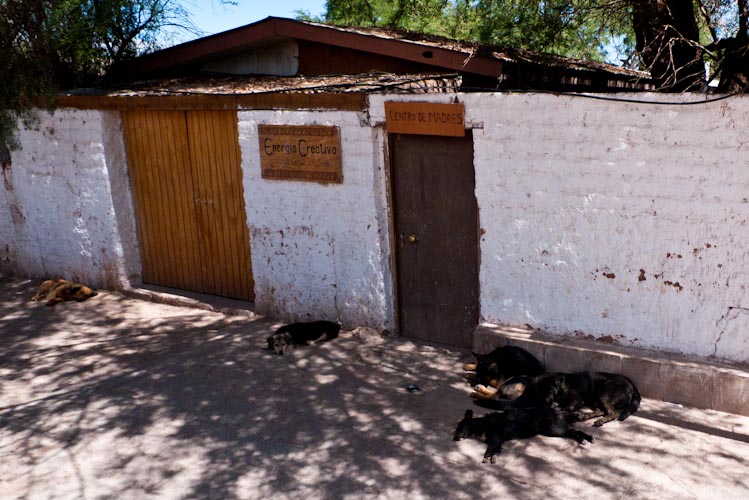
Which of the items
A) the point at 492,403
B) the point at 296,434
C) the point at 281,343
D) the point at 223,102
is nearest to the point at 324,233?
the point at 281,343

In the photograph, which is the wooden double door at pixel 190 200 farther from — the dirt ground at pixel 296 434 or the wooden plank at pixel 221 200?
the dirt ground at pixel 296 434

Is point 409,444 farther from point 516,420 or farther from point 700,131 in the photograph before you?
point 700,131

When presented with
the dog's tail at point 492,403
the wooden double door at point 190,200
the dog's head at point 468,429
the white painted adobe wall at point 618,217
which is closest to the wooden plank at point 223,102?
the wooden double door at point 190,200

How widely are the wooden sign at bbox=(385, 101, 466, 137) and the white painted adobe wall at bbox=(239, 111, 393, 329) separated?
276 millimetres

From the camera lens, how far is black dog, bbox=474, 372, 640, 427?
19.7ft

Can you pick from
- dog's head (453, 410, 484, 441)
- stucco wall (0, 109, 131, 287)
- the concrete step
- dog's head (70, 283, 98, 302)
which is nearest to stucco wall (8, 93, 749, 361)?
the concrete step

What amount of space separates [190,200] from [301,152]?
2.11m

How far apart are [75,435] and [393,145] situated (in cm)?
381

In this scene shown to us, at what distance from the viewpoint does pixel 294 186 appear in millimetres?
8156

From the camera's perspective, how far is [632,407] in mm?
6027

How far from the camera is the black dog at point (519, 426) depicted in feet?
18.5

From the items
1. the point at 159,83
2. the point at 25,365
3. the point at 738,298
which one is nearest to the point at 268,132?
the point at 159,83

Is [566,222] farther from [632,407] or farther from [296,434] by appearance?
[296,434]

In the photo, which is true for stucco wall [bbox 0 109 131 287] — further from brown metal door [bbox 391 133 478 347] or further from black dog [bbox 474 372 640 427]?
black dog [bbox 474 372 640 427]
